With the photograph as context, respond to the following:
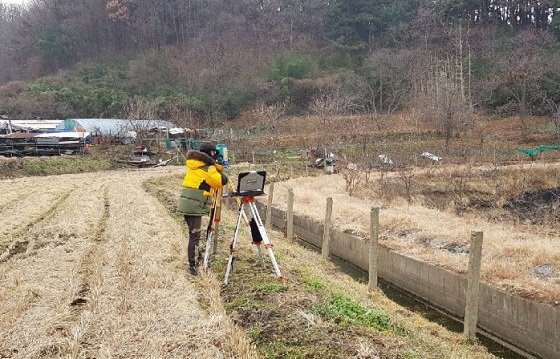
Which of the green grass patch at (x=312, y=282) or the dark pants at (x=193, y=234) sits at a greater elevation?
the dark pants at (x=193, y=234)

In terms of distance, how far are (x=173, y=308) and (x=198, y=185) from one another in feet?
5.77

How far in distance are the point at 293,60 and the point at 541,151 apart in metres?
31.2

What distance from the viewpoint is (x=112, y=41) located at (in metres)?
63.2

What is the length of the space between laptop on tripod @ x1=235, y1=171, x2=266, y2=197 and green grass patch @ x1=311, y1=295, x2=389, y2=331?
1.62 meters

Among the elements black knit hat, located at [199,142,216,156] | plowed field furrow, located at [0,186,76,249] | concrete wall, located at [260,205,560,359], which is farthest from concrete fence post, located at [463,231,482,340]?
plowed field furrow, located at [0,186,76,249]

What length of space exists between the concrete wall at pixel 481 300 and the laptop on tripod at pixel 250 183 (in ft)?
10.5

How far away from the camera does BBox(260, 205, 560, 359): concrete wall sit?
5.78m

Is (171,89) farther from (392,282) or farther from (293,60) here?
(392,282)

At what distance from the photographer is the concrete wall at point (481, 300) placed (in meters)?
5.78

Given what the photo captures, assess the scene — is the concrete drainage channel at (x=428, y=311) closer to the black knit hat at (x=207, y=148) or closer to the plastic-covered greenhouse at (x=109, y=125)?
the black knit hat at (x=207, y=148)

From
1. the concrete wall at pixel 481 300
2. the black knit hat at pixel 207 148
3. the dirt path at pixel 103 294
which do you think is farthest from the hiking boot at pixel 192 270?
the concrete wall at pixel 481 300

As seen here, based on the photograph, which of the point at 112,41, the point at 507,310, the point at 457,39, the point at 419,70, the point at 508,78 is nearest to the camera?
the point at 507,310

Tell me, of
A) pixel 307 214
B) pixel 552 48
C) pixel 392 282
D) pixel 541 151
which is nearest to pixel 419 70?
pixel 552 48

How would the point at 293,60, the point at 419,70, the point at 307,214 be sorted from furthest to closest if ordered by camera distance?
the point at 293,60 → the point at 419,70 → the point at 307,214
